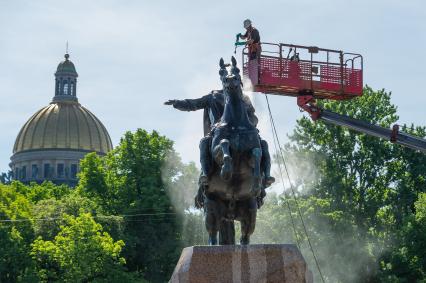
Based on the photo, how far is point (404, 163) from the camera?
216 ft

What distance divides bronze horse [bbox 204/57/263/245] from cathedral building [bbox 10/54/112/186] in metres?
144

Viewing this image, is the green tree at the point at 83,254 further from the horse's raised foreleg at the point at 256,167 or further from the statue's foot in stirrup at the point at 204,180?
the horse's raised foreleg at the point at 256,167

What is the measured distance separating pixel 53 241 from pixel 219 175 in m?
46.1

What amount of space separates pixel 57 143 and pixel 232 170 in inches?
5860

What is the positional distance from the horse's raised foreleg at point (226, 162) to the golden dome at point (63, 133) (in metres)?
145

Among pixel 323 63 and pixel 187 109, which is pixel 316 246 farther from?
pixel 187 109

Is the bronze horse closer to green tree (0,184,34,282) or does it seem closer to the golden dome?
green tree (0,184,34,282)

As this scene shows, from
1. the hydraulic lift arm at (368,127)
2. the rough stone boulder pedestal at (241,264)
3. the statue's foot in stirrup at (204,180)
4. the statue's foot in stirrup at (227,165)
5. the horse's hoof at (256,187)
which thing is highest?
the hydraulic lift arm at (368,127)

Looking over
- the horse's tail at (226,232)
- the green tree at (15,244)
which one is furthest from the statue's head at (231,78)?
the green tree at (15,244)

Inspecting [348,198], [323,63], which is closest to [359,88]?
[323,63]

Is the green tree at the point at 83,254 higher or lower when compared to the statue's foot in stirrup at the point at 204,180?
higher

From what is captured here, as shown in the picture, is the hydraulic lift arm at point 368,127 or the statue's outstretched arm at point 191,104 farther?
the hydraulic lift arm at point 368,127

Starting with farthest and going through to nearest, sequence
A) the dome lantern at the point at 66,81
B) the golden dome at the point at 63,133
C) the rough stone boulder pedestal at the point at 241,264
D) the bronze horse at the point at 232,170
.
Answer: the dome lantern at the point at 66,81 → the golden dome at the point at 63,133 → the bronze horse at the point at 232,170 → the rough stone boulder pedestal at the point at 241,264

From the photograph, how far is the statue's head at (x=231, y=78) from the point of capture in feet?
67.2
